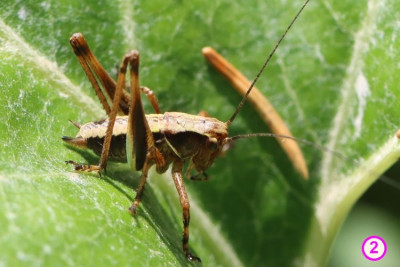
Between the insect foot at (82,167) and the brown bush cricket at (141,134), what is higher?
the brown bush cricket at (141,134)

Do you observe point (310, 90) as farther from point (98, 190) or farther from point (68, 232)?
point (68, 232)

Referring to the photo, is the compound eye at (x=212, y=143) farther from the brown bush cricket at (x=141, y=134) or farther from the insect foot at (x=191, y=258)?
the insect foot at (x=191, y=258)

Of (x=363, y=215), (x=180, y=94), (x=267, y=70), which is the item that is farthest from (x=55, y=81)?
(x=363, y=215)

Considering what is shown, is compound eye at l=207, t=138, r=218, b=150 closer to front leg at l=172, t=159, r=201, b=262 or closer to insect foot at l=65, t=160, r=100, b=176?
front leg at l=172, t=159, r=201, b=262

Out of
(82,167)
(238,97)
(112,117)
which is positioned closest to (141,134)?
(112,117)

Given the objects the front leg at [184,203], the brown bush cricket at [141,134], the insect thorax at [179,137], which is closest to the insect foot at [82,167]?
the brown bush cricket at [141,134]

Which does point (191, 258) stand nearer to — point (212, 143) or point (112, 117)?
point (212, 143)
